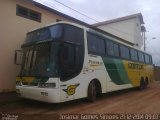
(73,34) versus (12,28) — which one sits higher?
(12,28)

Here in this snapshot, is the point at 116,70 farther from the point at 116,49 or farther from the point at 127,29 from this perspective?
the point at 127,29

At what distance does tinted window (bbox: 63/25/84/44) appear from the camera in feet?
32.6

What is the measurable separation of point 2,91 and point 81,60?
15.6ft

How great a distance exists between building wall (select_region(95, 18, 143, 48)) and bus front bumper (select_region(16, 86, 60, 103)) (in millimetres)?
26875

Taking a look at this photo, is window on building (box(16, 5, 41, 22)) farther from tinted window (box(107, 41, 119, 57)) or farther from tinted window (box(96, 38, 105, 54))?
tinted window (box(107, 41, 119, 57))

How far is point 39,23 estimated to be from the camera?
15.0 m

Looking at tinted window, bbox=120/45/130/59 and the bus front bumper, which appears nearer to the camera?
the bus front bumper

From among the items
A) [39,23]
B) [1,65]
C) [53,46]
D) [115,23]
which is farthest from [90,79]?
[115,23]

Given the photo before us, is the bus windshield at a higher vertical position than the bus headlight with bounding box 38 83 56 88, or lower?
higher

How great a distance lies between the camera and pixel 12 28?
524 inches

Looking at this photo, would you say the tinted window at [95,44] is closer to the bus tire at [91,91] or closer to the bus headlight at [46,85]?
the bus tire at [91,91]

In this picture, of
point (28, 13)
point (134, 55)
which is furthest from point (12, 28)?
point (134, 55)

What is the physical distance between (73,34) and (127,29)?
26.6 m

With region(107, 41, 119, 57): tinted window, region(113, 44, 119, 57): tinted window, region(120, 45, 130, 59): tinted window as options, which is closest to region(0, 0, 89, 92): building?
region(107, 41, 119, 57): tinted window
